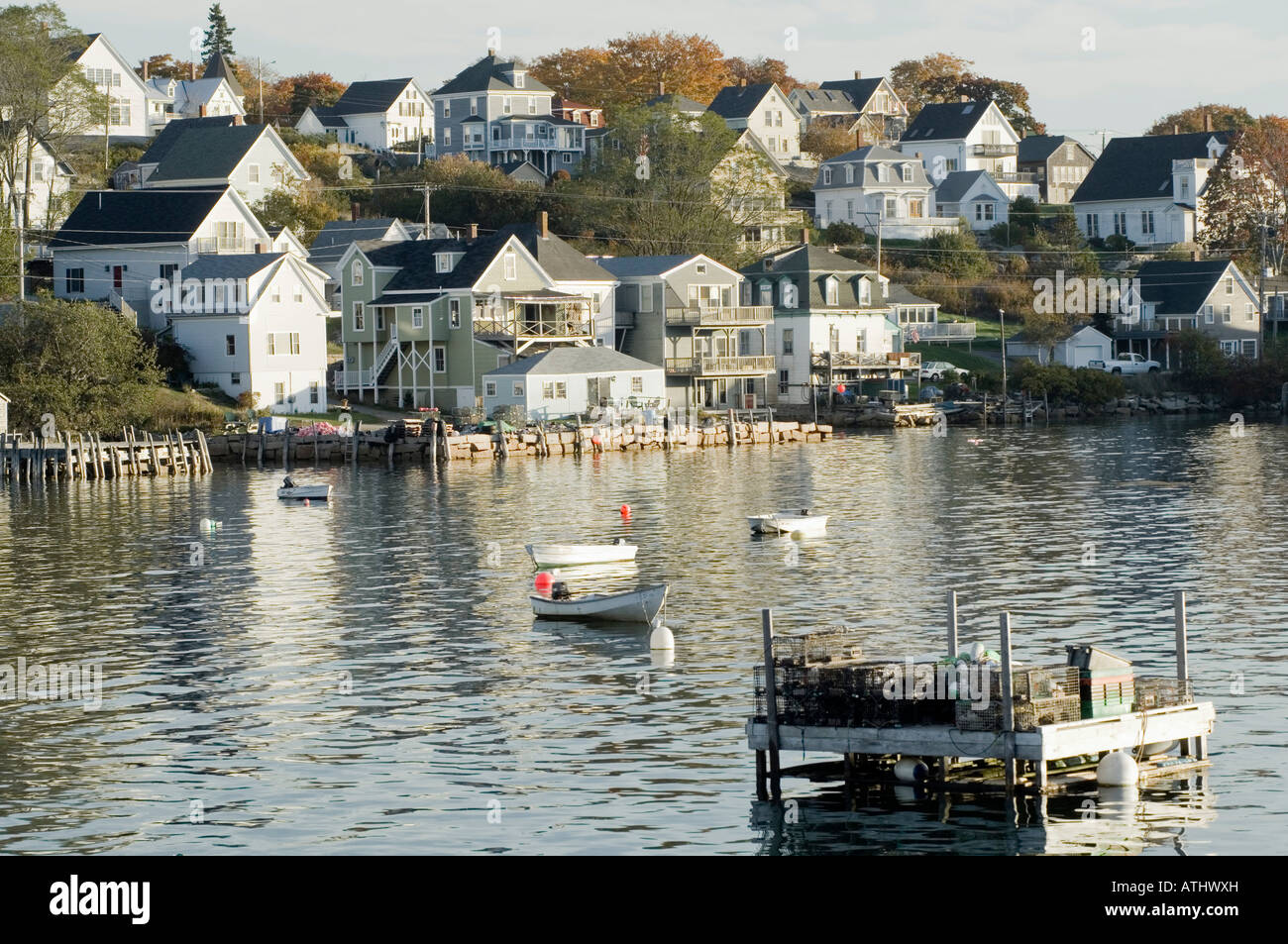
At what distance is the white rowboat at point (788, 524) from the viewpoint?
5803 cm

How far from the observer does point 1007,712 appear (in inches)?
974

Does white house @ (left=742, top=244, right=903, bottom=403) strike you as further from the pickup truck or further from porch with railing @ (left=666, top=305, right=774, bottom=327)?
the pickup truck

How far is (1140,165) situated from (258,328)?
86632 millimetres

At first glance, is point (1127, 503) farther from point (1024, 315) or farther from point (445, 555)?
point (1024, 315)

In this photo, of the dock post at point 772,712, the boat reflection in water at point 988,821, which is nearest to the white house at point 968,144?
the boat reflection in water at point 988,821

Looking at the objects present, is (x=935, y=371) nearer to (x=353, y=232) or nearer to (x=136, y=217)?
(x=353, y=232)

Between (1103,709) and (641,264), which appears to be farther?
(641,264)

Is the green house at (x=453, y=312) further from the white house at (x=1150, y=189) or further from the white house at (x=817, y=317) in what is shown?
the white house at (x=1150, y=189)

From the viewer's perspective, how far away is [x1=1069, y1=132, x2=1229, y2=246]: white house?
15300 centimetres

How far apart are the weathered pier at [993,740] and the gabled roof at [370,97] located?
155 metres

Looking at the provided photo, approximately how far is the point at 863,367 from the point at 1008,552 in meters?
66.2

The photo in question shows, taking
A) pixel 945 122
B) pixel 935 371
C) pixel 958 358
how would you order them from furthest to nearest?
pixel 945 122 < pixel 958 358 < pixel 935 371

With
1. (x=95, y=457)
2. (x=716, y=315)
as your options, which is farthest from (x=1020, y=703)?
(x=716, y=315)

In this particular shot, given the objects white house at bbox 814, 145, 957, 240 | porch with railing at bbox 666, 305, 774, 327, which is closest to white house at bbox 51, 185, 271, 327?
porch with railing at bbox 666, 305, 774, 327
